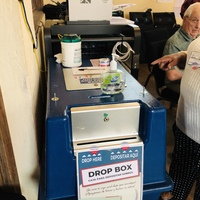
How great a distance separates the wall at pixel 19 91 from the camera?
676mm

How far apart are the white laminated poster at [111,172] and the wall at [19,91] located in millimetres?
267

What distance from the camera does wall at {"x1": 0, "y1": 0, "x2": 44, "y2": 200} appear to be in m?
0.68

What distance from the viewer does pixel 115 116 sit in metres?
0.72

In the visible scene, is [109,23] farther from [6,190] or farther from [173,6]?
[173,6]

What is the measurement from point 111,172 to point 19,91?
0.40 meters

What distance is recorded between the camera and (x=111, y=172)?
28.5 inches

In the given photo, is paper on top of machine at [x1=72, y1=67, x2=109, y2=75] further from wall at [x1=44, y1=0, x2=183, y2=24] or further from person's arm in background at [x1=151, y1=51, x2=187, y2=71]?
wall at [x1=44, y1=0, x2=183, y2=24]

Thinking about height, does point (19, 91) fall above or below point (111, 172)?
above

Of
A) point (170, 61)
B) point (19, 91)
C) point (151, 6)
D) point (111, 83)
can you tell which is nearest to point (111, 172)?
point (111, 83)

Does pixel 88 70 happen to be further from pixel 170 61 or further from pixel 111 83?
pixel 170 61

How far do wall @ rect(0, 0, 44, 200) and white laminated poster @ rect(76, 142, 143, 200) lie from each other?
0.87 ft

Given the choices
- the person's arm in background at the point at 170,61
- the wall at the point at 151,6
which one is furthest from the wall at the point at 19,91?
the wall at the point at 151,6

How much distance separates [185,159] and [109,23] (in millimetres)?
884

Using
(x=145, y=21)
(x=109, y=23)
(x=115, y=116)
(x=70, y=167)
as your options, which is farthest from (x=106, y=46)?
(x=145, y=21)
